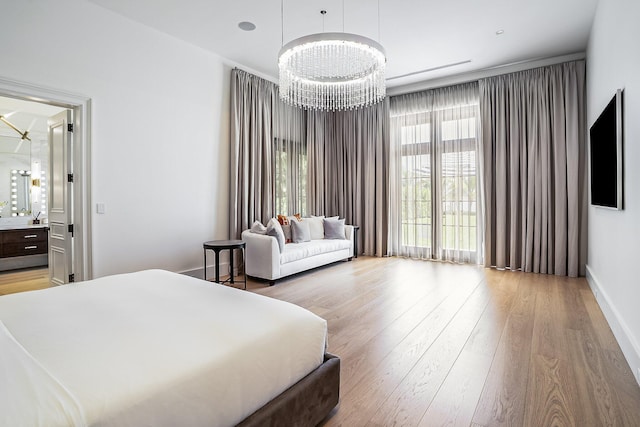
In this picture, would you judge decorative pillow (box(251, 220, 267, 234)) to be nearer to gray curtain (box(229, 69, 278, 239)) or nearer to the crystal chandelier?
gray curtain (box(229, 69, 278, 239))

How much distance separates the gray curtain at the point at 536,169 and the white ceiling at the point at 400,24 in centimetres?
47

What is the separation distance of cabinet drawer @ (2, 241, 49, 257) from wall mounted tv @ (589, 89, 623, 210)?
7601 millimetres

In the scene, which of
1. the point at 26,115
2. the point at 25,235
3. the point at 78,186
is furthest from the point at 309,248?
the point at 26,115

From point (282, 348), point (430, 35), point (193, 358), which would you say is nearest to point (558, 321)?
point (282, 348)

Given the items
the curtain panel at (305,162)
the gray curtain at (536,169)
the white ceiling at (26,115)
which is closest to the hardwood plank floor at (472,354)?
the gray curtain at (536,169)

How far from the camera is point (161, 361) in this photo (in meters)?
1.16

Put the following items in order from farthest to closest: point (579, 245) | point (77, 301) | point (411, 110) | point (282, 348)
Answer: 1. point (411, 110)
2. point (579, 245)
3. point (77, 301)
4. point (282, 348)

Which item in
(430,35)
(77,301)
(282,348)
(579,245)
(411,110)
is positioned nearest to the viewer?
(282,348)

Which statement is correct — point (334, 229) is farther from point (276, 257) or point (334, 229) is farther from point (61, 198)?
point (61, 198)

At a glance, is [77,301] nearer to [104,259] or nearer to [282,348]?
[282,348]

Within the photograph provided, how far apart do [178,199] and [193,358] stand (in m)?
3.41

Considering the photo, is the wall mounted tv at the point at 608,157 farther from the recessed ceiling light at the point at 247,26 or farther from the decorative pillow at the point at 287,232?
the decorative pillow at the point at 287,232

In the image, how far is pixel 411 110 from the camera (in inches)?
233

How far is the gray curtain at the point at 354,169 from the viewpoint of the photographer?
613 centimetres
